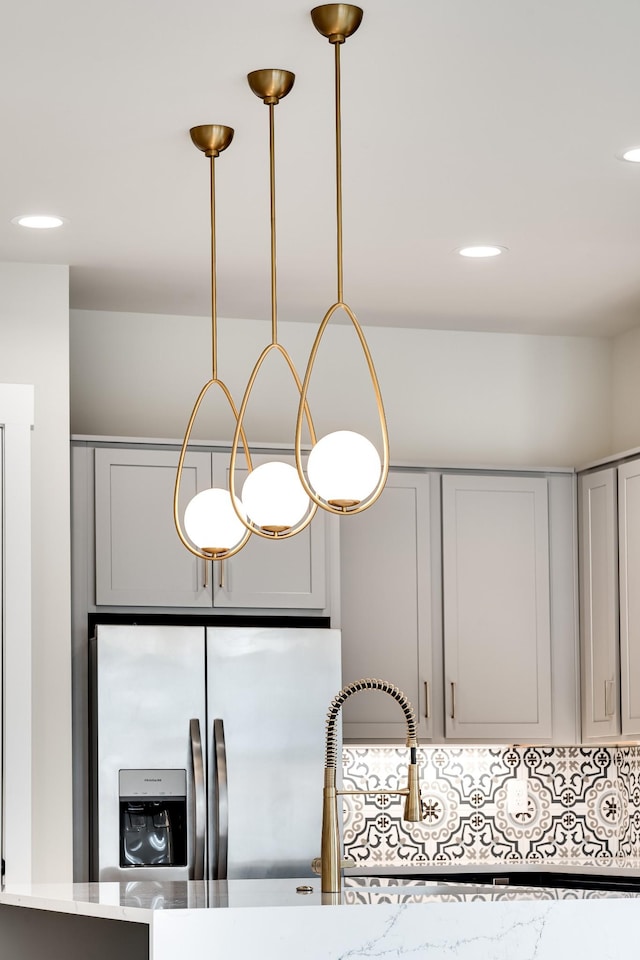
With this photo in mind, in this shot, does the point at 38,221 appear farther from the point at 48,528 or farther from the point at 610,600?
the point at 610,600

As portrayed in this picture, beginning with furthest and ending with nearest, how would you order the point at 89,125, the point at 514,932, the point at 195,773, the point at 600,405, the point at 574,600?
the point at 600,405
the point at 574,600
the point at 195,773
the point at 89,125
the point at 514,932

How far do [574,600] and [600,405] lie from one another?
0.87 meters

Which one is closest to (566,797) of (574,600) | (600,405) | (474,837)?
(474,837)

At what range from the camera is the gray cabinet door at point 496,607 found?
4.93m

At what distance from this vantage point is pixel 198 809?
4113 millimetres

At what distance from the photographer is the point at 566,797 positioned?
5.31m

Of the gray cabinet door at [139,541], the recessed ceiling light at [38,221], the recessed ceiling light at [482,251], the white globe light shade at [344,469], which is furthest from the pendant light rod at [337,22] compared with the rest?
the gray cabinet door at [139,541]

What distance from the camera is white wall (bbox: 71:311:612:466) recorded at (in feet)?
16.3

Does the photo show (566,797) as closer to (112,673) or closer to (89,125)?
(112,673)

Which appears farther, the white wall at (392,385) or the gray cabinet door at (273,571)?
the white wall at (392,385)

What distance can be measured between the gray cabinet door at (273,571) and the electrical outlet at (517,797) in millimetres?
1240

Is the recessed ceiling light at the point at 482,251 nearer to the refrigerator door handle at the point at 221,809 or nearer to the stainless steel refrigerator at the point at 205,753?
the stainless steel refrigerator at the point at 205,753

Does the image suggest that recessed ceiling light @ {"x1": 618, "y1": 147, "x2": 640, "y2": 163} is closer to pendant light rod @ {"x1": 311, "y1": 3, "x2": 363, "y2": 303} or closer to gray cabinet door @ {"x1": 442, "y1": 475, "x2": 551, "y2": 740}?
pendant light rod @ {"x1": 311, "y1": 3, "x2": 363, "y2": 303}

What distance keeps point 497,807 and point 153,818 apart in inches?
64.4
